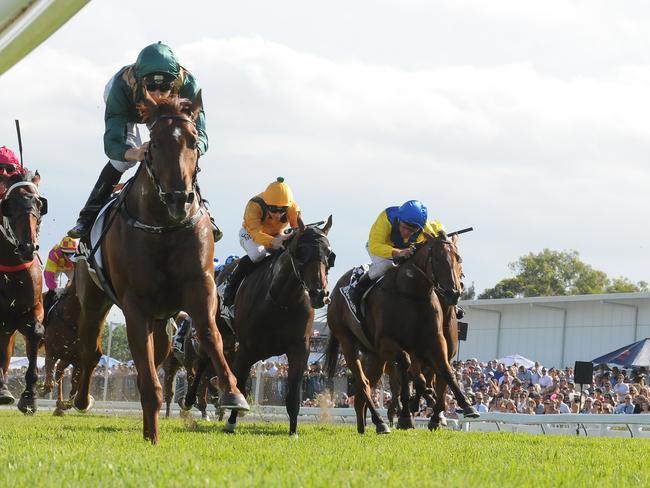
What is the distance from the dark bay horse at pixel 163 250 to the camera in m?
7.61

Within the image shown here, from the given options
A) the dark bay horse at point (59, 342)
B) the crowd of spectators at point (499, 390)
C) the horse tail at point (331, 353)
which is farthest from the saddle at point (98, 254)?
the crowd of spectators at point (499, 390)

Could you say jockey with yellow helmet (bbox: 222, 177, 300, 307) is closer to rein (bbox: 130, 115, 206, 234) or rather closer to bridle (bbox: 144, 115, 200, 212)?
rein (bbox: 130, 115, 206, 234)

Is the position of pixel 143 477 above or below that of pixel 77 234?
below

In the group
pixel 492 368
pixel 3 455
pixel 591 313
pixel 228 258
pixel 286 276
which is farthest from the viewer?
pixel 591 313

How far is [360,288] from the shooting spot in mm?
14070

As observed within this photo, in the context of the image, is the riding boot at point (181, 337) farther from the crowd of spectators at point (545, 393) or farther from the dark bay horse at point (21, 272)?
the crowd of spectators at point (545, 393)

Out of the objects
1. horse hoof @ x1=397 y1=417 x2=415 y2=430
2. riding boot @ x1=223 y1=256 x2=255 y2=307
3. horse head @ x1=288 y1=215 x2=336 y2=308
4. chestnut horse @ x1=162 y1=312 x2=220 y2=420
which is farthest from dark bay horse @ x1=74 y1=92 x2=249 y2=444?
chestnut horse @ x1=162 y1=312 x2=220 y2=420

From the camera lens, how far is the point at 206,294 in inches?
314

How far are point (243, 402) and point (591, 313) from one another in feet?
123

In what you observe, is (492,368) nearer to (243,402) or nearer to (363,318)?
(363,318)

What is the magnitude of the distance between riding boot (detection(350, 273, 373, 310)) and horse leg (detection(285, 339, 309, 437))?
116 inches

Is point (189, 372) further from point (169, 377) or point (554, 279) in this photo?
point (554, 279)

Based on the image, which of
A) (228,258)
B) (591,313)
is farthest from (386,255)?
(591,313)

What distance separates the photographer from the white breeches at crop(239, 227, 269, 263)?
12.5 meters
